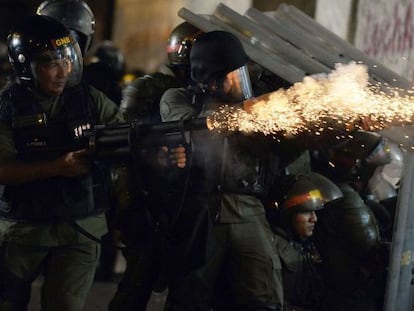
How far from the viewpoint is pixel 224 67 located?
469 cm

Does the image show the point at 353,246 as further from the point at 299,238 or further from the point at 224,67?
the point at 224,67

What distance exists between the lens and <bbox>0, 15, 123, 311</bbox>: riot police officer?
4602 mm

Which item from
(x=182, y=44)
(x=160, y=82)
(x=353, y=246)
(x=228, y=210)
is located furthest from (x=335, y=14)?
(x=228, y=210)

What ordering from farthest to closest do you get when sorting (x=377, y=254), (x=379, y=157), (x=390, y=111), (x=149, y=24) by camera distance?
(x=149, y=24)
(x=379, y=157)
(x=377, y=254)
(x=390, y=111)

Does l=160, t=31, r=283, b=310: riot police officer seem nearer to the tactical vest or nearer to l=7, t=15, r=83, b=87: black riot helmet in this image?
the tactical vest

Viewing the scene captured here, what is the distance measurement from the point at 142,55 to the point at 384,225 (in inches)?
409

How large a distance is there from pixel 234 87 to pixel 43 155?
1.13m

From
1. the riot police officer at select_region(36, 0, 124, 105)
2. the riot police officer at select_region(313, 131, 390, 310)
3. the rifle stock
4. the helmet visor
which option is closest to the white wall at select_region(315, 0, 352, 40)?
the riot police officer at select_region(36, 0, 124, 105)

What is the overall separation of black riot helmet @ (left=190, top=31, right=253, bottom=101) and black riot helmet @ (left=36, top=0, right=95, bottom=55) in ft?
6.12

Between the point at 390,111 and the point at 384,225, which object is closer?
the point at 390,111

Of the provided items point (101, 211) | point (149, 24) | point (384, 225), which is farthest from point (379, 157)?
point (149, 24)

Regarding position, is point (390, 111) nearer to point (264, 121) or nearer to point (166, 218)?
point (264, 121)

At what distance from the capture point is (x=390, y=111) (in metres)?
4.24

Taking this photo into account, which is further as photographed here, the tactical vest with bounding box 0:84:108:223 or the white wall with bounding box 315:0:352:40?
the white wall with bounding box 315:0:352:40
